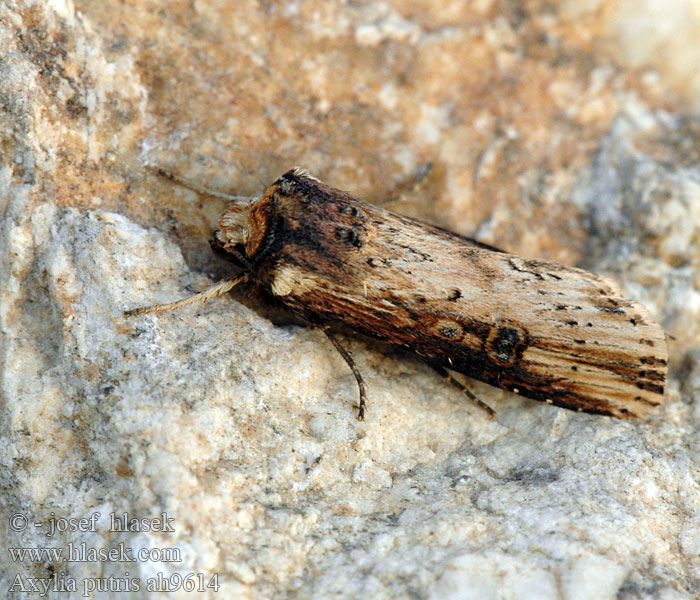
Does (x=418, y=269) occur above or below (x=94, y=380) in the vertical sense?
above

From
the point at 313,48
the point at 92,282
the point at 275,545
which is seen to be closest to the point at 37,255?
the point at 92,282

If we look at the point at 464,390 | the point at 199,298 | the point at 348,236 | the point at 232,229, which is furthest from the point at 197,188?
the point at 464,390

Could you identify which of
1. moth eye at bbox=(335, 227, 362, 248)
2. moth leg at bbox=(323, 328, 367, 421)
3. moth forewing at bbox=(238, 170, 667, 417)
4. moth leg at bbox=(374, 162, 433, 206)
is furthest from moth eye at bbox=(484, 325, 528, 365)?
moth leg at bbox=(374, 162, 433, 206)

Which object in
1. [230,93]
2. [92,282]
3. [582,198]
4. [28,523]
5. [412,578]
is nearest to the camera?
[412,578]

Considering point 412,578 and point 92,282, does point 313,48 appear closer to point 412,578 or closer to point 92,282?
point 92,282

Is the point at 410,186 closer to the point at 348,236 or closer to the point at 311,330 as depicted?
the point at 348,236

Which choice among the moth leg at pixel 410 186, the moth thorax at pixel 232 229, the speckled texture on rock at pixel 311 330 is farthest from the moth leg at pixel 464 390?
the moth thorax at pixel 232 229

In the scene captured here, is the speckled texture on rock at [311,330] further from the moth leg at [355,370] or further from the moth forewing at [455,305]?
the moth forewing at [455,305]
